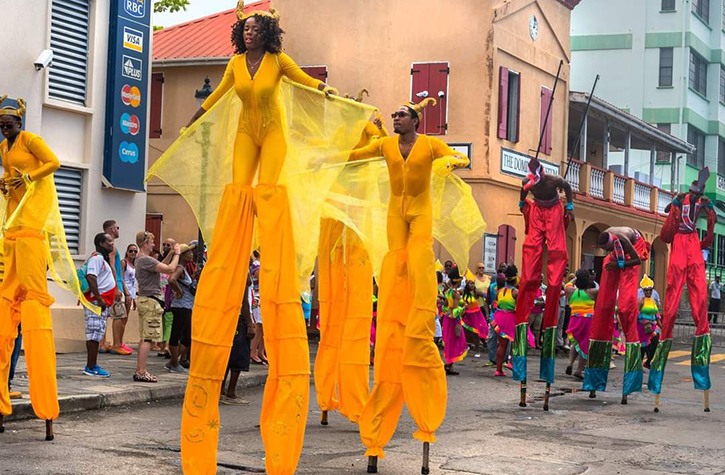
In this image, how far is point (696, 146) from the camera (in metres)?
49.1

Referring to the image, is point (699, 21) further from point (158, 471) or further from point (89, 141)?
point (158, 471)

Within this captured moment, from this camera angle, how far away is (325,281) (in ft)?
34.3

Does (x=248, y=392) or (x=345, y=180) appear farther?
(x=248, y=392)

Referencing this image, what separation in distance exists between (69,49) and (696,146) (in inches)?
1467

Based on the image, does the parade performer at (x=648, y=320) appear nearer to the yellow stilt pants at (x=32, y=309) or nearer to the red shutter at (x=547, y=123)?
the yellow stilt pants at (x=32, y=309)

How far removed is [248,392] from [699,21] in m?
39.9

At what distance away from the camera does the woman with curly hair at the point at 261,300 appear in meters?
6.72

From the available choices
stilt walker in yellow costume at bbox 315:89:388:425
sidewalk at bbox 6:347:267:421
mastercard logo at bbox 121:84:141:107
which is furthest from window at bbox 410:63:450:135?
stilt walker in yellow costume at bbox 315:89:388:425

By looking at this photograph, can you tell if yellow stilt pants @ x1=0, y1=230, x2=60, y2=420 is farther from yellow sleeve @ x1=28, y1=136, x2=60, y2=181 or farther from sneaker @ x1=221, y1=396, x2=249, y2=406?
sneaker @ x1=221, y1=396, x2=249, y2=406

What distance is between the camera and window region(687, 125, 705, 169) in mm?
48031

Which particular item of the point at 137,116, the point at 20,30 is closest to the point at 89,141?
the point at 137,116

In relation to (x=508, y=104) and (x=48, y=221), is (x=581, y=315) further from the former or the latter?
(x=508, y=104)

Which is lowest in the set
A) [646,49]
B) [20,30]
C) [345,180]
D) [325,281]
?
[325,281]

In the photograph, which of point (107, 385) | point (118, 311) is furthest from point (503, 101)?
point (107, 385)
